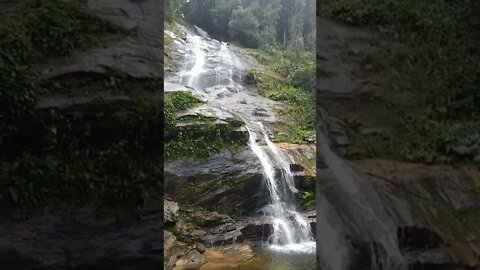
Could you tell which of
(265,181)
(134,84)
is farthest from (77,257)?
(265,181)

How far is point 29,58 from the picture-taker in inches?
85.0

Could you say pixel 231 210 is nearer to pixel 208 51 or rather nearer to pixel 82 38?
pixel 82 38

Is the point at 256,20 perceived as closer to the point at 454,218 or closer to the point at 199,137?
the point at 199,137

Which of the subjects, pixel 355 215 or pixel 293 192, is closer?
pixel 355 215

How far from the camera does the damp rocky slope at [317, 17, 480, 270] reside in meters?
2.32

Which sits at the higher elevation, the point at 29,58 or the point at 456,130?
the point at 29,58

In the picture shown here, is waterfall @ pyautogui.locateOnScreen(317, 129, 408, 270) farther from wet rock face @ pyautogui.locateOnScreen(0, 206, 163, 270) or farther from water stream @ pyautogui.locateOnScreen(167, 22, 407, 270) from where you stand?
wet rock face @ pyautogui.locateOnScreen(0, 206, 163, 270)

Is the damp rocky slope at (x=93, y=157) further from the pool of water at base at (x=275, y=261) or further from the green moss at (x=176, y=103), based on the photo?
the green moss at (x=176, y=103)

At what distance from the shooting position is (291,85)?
43.0 ft

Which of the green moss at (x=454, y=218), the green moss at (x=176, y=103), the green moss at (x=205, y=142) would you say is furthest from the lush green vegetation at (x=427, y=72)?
the green moss at (x=176, y=103)

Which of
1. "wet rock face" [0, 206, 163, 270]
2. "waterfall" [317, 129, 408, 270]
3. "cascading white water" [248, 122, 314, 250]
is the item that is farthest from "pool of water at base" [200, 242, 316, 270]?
"wet rock face" [0, 206, 163, 270]

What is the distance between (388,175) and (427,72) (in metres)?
0.67

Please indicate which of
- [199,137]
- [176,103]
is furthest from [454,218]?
[176,103]

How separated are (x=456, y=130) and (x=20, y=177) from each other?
7.80 feet
